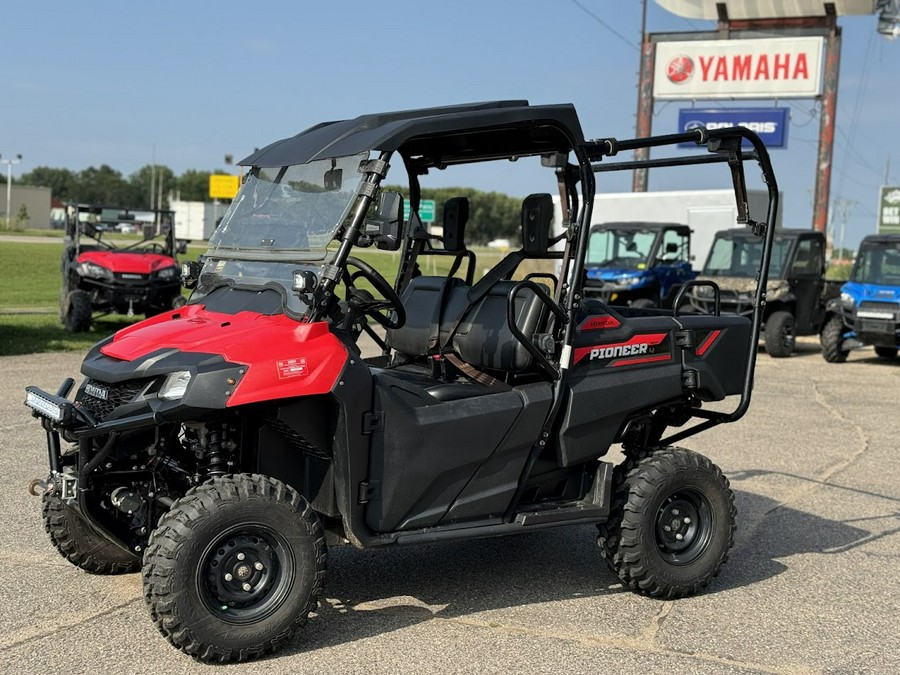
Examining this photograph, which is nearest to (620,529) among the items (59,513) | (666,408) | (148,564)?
(666,408)

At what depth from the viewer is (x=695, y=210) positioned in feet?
77.4

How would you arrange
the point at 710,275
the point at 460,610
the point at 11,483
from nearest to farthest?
the point at 460,610, the point at 11,483, the point at 710,275

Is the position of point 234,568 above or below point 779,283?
below

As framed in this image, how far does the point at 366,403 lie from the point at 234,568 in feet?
2.72

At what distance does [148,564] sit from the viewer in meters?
4.13

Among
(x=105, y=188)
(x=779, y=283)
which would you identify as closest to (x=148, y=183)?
(x=105, y=188)

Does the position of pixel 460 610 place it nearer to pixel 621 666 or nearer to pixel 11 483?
pixel 621 666

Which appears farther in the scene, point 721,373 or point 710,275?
point 710,275

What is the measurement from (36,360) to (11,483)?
22.1ft

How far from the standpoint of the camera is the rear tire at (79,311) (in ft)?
52.7

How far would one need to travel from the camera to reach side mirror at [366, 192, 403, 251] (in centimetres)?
427

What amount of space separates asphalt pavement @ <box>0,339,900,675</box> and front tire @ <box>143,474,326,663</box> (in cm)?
15

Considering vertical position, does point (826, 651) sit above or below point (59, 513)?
below

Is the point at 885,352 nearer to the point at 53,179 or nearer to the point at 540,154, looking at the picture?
the point at 540,154
